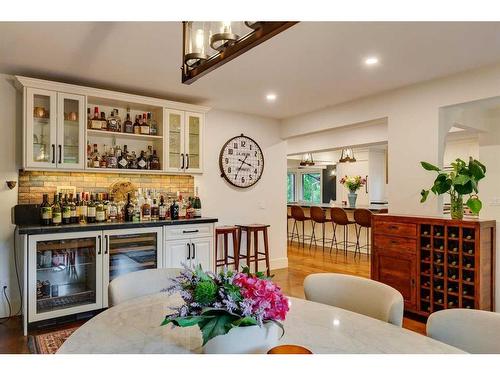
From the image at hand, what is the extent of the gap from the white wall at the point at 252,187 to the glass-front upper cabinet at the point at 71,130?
160cm

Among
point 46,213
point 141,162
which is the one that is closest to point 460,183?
point 141,162

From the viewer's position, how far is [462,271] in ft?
10.7

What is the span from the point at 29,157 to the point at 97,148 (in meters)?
0.78

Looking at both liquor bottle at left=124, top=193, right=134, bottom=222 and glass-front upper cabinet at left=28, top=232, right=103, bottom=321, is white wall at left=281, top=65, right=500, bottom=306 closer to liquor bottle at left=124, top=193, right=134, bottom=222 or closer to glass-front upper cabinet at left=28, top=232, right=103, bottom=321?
liquor bottle at left=124, top=193, right=134, bottom=222

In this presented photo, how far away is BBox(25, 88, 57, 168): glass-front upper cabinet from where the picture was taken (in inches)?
134

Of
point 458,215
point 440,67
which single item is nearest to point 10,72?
point 440,67

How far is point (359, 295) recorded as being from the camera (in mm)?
1697

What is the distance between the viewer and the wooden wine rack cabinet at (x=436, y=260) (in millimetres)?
3197

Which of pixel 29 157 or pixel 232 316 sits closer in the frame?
pixel 232 316

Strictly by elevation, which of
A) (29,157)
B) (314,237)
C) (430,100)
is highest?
(430,100)

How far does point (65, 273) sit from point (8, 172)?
116cm

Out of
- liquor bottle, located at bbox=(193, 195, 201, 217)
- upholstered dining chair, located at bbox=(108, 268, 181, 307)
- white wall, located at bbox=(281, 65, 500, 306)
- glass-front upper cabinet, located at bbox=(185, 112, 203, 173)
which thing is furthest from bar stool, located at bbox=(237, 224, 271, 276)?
upholstered dining chair, located at bbox=(108, 268, 181, 307)

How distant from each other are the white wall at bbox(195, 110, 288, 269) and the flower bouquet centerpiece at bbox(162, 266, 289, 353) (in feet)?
12.6
